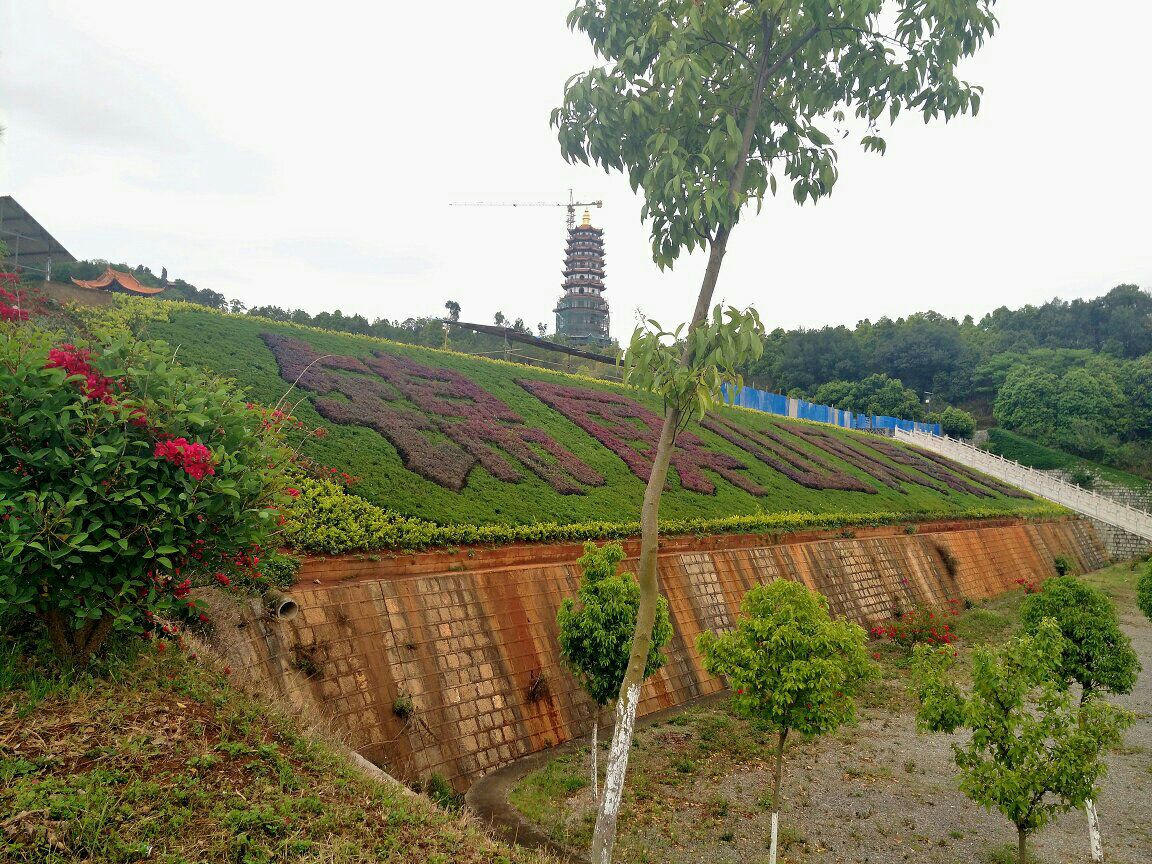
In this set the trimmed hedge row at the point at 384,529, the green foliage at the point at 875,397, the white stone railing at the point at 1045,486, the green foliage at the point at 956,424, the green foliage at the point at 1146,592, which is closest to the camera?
the trimmed hedge row at the point at 384,529

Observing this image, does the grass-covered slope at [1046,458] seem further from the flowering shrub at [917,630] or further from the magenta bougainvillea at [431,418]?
the magenta bougainvillea at [431,418]

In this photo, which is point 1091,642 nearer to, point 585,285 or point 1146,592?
point 1146,592

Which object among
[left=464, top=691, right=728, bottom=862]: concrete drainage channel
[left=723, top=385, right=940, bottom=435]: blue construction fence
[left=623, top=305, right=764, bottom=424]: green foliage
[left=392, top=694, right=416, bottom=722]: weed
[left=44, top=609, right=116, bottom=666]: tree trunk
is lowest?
[left=464, top=691, right=728, bottom=862]: concrete drainage channel

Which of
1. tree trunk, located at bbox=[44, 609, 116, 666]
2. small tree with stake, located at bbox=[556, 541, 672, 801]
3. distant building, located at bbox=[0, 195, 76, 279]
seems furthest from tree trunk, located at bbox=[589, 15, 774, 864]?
distant building, located at bbox=[0, 195, 76, 279]

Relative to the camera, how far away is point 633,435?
22.0 m

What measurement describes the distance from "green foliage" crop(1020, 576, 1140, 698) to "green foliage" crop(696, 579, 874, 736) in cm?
416

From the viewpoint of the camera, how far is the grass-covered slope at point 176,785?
146 inches

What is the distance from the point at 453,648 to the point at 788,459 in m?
19.4

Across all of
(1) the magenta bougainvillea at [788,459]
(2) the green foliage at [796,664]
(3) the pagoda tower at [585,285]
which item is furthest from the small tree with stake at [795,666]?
(3) the pagoda tower at [585,285]

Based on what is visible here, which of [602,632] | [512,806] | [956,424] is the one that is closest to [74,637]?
[512,806]

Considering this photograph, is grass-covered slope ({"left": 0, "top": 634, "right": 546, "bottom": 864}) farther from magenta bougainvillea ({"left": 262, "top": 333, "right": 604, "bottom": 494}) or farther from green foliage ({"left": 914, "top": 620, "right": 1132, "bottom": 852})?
magenta bougainvillea ({"left": 262, "top": 333, "right": 604, "bottom": 494})

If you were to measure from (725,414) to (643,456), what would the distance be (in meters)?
10.4

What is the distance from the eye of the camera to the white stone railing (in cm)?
3428

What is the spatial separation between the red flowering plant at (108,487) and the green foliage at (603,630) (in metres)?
4.44
